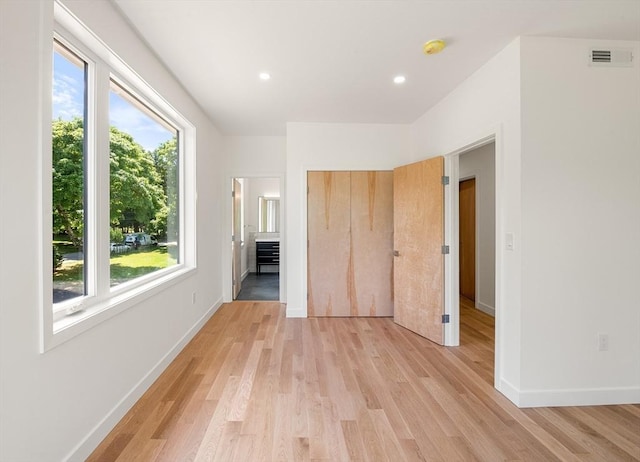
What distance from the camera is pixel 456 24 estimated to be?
6.33ft

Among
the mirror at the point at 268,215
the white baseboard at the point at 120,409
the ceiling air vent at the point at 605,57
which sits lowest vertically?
the white baseboard at the point at 120,409

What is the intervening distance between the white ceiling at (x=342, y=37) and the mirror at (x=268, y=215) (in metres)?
4.45

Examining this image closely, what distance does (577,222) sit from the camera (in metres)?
2.05

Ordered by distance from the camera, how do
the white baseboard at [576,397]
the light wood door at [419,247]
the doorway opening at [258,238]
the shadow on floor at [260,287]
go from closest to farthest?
the white baseboard at [576,397] → the light wood door at [419,247] → the shadow on floor at [260,287] → the doorway opening at [258,238]

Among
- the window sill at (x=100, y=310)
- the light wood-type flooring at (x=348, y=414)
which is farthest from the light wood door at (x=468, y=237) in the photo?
the window sill at (x=100, y=310)

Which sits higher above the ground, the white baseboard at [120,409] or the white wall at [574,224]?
the white wall at [574,224]

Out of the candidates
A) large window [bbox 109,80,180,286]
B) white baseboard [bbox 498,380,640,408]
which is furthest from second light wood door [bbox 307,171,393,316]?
white baseboard [bbox 498,380,640,408]

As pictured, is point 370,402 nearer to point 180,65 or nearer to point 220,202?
point 180,65

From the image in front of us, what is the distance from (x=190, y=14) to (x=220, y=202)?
9.32 feet

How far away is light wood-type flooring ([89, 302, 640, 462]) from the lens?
160 cm

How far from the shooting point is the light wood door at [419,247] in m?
3.06

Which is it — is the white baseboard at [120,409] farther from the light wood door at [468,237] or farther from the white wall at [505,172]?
the light wood door at [468,237]

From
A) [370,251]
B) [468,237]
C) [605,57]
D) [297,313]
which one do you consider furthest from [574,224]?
[297,313]

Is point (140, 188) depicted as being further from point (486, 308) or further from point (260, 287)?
point (486, 308)
